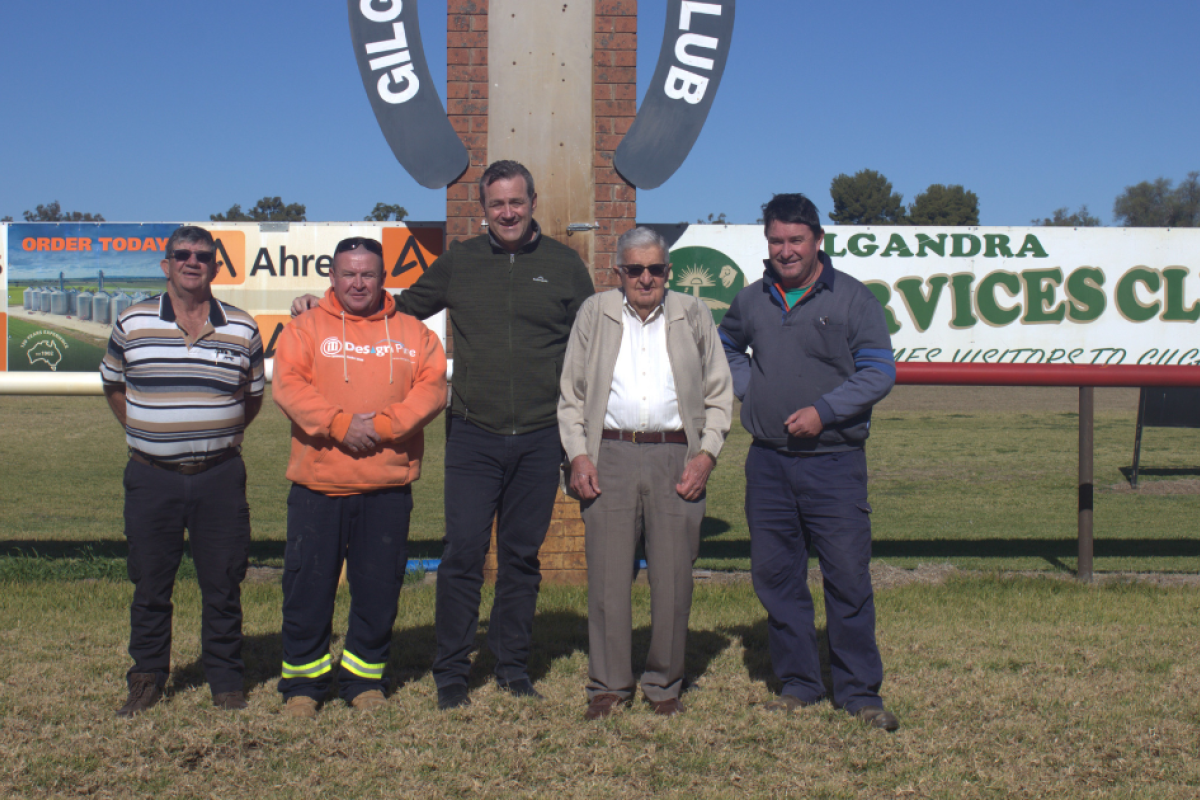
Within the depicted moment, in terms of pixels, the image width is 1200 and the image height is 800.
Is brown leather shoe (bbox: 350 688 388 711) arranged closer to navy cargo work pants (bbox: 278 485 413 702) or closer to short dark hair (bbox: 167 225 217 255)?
navy cargo work pants (bbox: 278 485 413 702)

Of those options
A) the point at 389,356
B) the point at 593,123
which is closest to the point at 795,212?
the point at 389,356

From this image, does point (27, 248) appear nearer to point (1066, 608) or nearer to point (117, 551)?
point (117, 551)

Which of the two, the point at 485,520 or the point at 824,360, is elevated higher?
the point at 824,360

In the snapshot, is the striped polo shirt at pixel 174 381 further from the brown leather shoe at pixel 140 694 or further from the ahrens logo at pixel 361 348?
the brown leather shoe at pixel 140 694

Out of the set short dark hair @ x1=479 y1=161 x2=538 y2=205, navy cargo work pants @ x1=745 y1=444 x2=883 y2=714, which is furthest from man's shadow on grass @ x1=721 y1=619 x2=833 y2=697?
short dark hair @ x1=479 y1=161 x2=538 y2=205

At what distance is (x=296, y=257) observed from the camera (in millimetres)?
6832

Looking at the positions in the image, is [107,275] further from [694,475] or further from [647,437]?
[694,475]

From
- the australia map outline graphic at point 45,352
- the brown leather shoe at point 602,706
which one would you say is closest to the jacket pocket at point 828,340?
the brown leather shoe at point 602,706

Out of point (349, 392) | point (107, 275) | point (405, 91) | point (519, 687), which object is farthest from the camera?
point (107, 275)

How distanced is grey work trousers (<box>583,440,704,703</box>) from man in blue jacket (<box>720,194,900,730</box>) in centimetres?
36

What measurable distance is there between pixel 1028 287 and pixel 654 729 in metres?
4.70

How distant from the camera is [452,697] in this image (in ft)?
12.4

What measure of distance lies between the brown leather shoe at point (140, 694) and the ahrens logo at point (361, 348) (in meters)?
1.38

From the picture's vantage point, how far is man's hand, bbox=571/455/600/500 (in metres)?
3.60
